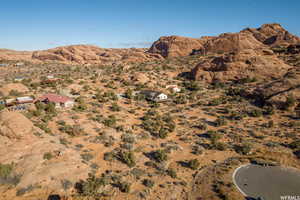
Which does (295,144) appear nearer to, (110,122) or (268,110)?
(268,110)

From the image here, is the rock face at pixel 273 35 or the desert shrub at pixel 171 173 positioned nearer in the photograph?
the desert shrub at pixel 171 173

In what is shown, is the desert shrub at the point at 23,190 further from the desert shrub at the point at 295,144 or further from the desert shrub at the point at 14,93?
the desert shrub at the point at 14,93

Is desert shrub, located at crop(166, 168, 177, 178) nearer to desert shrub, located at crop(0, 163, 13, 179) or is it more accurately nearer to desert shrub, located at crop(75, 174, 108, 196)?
desert shrub, located at crop(75, 174, 108, 196)

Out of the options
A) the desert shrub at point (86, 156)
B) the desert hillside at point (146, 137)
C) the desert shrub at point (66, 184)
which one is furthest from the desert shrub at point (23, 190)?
the desert shrub at point (86, 156)

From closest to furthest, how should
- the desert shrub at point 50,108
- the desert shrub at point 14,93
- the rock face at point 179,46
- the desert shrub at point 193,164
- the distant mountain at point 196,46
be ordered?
1. the desert shrub at point 193,164
2. the desert shrub at point 50,108
3. the desert shrub at point 14,93
4. the distant mountain at point 196,46
5. the rock face at point 179,46

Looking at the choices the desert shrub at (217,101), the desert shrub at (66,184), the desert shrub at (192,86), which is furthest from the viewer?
the desert shrub at (192,86)

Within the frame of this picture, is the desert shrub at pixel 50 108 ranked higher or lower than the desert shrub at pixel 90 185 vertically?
higher

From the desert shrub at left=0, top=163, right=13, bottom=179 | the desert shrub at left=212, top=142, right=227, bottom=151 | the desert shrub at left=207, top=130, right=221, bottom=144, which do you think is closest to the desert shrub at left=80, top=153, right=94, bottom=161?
the desert shrub at left=0, top=163, right=13, bottom=179

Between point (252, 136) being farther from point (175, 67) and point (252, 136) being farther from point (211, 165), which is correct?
point (175, 67)

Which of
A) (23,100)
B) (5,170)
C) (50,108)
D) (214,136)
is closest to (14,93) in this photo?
(23,100)
